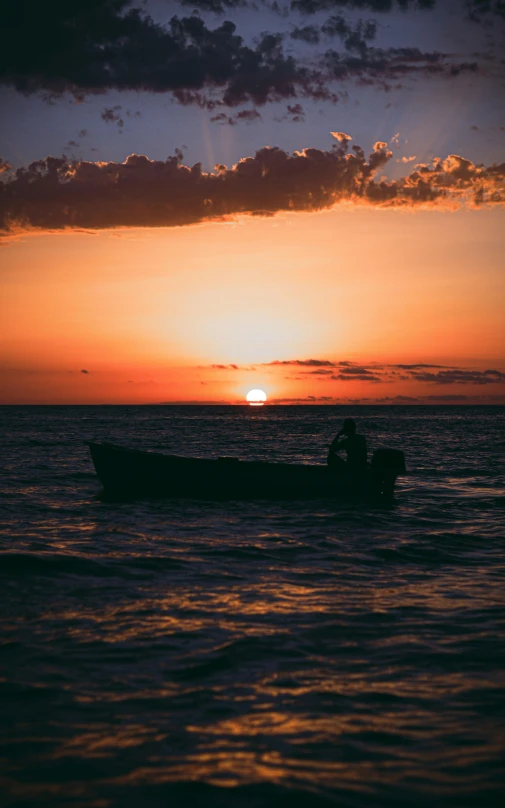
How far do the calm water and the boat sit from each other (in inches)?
190

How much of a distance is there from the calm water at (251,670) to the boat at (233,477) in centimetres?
483

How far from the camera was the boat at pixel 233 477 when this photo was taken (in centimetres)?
2141

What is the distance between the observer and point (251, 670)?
25.6 feet

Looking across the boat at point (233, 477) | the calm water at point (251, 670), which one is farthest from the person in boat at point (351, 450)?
the calm water at point (251, 670)

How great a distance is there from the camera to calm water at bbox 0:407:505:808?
18.3ft

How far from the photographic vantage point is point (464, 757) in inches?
233

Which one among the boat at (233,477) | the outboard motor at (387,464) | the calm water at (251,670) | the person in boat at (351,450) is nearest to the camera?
the calm water at (251,670)

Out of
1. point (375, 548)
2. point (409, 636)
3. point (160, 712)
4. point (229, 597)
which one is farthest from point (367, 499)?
point (160, 712)

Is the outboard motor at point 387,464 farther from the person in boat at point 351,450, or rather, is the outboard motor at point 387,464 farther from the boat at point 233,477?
the person in boat at point 351,450

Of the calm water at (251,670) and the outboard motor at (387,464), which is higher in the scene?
the outboard motor at (387,464)

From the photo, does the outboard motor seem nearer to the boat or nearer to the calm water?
the boat

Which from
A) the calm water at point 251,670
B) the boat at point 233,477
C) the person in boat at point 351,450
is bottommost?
the calm water at point 251,670

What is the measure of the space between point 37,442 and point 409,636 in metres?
55.6

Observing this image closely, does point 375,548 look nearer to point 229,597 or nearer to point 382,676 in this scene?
point 229,597
